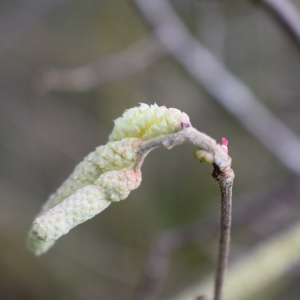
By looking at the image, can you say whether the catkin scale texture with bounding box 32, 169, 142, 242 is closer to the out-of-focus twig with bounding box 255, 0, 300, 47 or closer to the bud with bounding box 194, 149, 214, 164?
the bud with bounding box 194, 149, 214, 164

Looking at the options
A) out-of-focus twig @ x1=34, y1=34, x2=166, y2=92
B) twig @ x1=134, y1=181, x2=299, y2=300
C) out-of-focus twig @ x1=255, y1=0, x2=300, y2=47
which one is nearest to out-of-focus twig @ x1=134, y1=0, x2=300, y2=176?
out-of-focus twig @ x1=34, y1=34, x2=166, y2=92

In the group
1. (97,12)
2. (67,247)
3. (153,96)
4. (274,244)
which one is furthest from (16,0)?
(274,244)

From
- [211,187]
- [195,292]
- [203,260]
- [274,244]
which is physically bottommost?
[195,292]

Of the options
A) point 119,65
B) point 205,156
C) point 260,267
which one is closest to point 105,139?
point 119,65

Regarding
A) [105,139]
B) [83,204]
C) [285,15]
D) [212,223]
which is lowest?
[83,204]

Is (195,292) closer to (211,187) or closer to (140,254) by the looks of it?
(140,254)

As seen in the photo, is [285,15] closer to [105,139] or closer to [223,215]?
[223,215]
